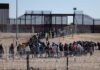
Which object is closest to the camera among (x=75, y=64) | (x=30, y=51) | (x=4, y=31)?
(x=75, y=64)

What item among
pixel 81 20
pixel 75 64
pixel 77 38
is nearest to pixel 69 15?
pixel 81 20

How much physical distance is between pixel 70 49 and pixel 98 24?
133ft

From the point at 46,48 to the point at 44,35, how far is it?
20001mm

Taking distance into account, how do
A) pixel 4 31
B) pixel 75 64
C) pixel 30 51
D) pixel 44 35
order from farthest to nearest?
pixel 4 31, pixel 44 35, pixel 30 51, pixel 75 64

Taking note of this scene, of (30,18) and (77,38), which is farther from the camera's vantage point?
(30,18)

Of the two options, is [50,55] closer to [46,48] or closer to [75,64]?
[46,48]

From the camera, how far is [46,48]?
3675cm

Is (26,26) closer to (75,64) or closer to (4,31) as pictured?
(4,31)

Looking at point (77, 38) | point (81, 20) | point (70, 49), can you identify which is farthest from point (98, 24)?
point (70, 49)

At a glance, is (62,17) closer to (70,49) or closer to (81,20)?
(81,20)

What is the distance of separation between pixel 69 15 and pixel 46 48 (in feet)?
125

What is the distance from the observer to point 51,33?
57906 mm

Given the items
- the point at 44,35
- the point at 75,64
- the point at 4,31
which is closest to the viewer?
the point at 75,64

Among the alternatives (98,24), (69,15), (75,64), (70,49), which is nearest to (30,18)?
(69,15)
